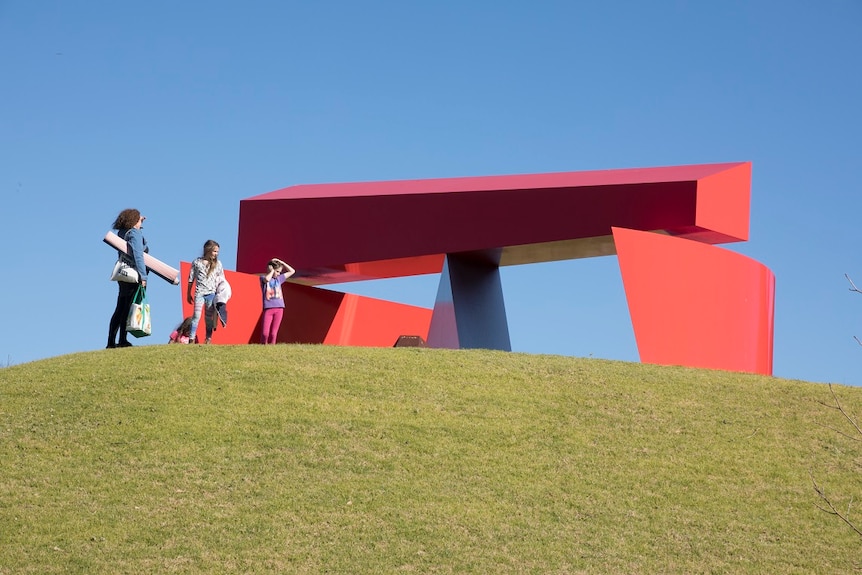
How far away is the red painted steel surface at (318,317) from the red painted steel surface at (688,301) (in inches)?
296

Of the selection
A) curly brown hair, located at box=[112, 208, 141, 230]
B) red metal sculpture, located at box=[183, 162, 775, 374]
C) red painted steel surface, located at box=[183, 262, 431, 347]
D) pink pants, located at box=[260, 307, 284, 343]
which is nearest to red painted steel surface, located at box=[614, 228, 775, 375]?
red metal sculpture, located at box=[183, 162, 775, 374]

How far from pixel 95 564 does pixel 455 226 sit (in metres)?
10.9

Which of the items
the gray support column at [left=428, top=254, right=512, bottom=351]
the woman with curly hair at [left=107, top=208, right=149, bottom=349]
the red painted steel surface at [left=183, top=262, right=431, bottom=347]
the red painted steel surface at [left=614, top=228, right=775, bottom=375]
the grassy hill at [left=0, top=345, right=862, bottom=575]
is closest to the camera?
the grassy hill at [left=0, top=345, right=862, bottom=575]

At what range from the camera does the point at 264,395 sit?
12117mm

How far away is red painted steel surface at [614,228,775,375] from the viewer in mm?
15672

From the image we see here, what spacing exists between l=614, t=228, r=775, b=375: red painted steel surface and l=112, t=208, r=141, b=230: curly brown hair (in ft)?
22.7

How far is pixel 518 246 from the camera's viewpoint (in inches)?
707

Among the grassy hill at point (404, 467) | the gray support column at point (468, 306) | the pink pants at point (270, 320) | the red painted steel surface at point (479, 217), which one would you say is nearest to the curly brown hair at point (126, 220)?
the grassy hill at point (404, 467)

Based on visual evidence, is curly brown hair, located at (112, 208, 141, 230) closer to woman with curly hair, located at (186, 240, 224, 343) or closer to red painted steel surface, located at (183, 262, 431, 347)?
woman with curly hair, located at (186, 240, 224, 343)

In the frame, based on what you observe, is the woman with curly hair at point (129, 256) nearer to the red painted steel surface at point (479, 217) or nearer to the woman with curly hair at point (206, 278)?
the woman with curly hair at point (206, 278)

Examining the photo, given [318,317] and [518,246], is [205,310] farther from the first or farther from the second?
[318,317]

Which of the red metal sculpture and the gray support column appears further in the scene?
the gray support column

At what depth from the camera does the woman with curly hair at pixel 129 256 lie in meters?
14.0

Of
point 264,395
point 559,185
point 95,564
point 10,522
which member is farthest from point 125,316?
point 559,185
